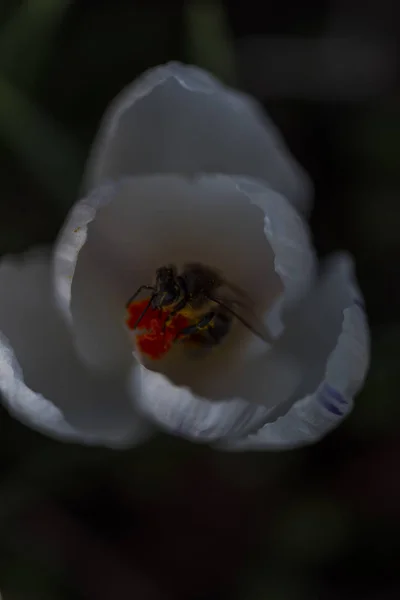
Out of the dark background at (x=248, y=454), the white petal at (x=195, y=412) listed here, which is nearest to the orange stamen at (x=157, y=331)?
the white petal at (x=195, y=412)

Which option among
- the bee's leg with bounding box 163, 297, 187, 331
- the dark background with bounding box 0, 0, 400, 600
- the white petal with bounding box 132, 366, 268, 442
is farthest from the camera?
the dark background with bounding box 0, 0, 400, 600

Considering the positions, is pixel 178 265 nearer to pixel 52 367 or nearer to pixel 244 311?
pixel 244 311

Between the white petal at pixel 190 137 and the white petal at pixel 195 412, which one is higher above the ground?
the white petal at pixel 190 137

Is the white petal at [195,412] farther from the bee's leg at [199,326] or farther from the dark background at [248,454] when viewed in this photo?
the dark background at [248,454]

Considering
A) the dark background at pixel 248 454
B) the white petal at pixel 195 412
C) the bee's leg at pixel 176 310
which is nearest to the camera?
the white petal at pixel 195 412

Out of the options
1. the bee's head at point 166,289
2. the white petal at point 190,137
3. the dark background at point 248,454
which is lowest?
the dark background at point 248,454

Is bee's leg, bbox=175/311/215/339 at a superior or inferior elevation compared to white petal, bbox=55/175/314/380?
inferior

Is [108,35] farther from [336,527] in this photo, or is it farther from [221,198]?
[336,527]

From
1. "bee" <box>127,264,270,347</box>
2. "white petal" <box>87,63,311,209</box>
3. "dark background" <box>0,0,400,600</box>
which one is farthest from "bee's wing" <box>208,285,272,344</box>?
"dark background" <box>0,0,400,600</box>

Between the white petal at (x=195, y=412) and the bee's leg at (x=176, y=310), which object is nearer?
the white petal at (x=195, y=412)

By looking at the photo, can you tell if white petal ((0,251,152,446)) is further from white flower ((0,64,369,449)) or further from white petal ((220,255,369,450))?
white petal ((220,255,369,450))
